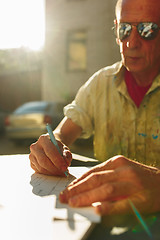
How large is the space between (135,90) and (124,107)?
125 mm

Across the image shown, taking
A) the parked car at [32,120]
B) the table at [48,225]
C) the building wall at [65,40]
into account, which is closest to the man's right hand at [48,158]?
the table at [48,225]

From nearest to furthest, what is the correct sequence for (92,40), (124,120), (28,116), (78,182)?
1. (78,182)
2. (124,120)
3. (28,116)
4. (92,40)

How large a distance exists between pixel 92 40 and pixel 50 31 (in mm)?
1824

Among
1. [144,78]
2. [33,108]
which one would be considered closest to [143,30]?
[144,78]

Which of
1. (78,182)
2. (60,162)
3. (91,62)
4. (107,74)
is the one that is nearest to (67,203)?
(78,182)

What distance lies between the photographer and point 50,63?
12.5 m

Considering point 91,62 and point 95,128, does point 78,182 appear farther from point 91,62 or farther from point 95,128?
point 91,62

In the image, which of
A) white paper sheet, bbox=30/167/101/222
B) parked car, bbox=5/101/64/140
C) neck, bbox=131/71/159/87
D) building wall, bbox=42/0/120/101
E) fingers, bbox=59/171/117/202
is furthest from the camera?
building wall, bbox=42/0/120/101

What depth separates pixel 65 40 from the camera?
12148 millimetres

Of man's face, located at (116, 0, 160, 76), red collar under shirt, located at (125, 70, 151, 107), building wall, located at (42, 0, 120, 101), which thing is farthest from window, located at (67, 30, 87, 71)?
man's face, located at (116, 0, 160, 76)

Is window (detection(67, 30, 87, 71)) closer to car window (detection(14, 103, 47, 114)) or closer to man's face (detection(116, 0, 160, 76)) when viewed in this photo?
car window (detection(14, 103, 47, 114))

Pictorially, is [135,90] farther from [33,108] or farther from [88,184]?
[33,108]

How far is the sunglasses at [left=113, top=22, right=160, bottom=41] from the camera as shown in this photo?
1666mm

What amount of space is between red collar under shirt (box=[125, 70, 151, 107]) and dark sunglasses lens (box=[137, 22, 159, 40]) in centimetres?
33
